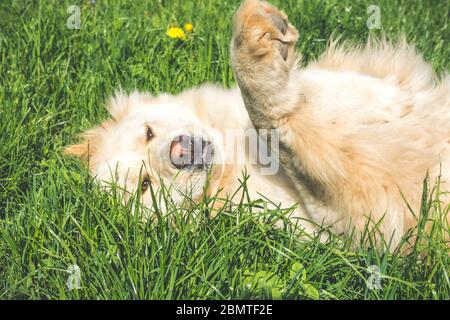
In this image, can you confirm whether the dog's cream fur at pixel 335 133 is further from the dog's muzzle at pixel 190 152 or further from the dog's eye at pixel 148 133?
the dog's eye at pixel 148 133

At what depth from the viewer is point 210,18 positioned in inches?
168

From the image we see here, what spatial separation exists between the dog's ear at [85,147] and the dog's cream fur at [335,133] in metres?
0.41

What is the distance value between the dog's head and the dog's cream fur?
0.01 meters

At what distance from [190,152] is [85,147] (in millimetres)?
716

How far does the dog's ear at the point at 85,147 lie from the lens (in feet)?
10.8

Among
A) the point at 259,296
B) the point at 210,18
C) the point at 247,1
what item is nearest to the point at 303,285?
the point at 259,296

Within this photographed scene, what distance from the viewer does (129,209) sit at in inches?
104

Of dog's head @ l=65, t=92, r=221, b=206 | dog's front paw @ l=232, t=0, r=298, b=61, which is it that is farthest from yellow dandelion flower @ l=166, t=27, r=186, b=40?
dog's front paw @ l=232, t=0, r=298, b=61

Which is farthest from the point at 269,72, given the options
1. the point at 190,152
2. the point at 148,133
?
the point at 148,133

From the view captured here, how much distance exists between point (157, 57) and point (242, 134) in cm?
113

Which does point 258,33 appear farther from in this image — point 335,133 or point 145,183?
point 145,183

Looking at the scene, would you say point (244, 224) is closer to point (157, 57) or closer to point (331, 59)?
point (331, 59)

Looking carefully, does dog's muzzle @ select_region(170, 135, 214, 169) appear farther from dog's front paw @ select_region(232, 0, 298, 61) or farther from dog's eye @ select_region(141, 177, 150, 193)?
dog's front paw @ select_region(232, 0, 298, 61)

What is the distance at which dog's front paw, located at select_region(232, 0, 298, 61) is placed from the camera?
2529mm
